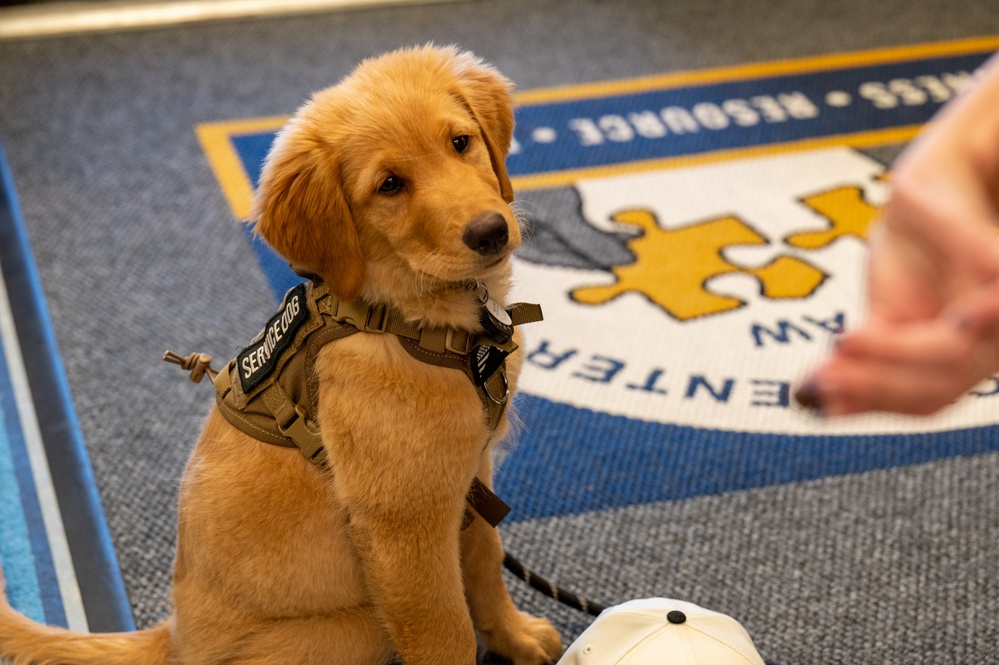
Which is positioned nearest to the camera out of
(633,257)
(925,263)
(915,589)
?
(925,263)

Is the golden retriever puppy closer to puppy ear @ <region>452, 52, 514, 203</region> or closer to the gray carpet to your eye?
puppy ear @ <region>452, 52, 514, 203</region>

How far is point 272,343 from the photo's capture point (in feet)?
4.13

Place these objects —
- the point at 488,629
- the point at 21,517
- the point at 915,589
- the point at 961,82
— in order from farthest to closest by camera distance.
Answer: the point at 961,82, the point at 21,517, the point at 915,589, the point at 488,629

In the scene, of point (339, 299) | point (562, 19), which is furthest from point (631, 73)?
point (339, 299)

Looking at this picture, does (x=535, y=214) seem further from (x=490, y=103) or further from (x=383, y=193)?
(x=383, y=193)

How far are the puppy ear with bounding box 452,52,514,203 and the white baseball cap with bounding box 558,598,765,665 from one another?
0.55 m

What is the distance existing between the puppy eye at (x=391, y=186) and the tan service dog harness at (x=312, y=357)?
5.3 inches

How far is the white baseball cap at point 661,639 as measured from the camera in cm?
123

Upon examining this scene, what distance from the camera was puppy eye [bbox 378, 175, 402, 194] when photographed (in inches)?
46.8

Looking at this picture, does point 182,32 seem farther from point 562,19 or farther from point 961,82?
point 961,82

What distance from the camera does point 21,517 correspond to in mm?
1818

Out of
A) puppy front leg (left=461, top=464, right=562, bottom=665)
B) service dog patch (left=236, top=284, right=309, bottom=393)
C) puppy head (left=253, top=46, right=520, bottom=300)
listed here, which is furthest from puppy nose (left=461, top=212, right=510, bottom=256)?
puppy front leg (left=461, top=464, right=562, bottom=665)

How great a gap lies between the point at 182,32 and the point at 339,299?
9.02 feet

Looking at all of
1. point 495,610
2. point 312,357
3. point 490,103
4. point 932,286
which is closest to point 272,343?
point 312,357
